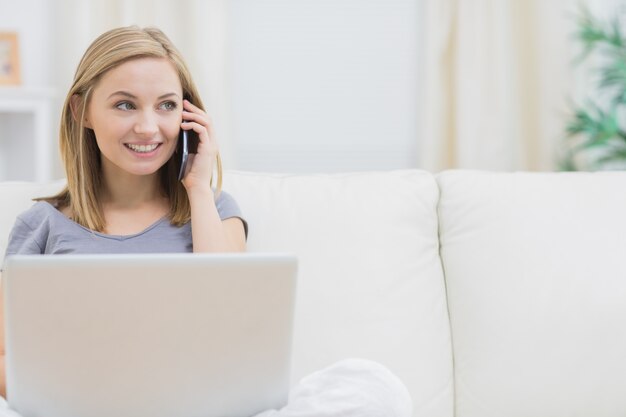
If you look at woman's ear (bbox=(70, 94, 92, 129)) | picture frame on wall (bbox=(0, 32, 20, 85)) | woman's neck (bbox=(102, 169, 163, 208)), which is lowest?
woman's neck (bbox=(102, 169, 163, 208))

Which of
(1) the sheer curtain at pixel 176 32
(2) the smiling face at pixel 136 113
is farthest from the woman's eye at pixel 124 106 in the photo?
(1) the sheer curtain at pixel 176 32

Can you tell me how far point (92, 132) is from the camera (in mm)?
1608

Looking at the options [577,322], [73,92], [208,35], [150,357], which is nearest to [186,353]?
[150,357]

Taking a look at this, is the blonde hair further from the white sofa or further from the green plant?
the green plant

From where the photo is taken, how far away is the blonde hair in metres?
1.51

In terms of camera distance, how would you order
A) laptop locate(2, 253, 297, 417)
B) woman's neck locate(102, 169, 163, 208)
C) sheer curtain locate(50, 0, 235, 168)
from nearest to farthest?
laptop locate(2, 253, 297, 417) < woman's neck locate(102, 169, 163, 208) < sheer curtain locate(50, 0, 235, 168)

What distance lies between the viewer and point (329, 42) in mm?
3184

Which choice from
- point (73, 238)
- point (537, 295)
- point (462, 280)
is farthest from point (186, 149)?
point (537, 295)

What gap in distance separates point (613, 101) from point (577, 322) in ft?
5.16

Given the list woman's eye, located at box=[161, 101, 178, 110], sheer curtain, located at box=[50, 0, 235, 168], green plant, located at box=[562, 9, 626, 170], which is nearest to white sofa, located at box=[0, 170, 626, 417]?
woman's eye, located at box=[161, 101, 178, 110]

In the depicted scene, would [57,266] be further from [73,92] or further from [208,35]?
[208,35]

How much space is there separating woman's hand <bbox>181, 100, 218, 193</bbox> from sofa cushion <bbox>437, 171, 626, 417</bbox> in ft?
1.65

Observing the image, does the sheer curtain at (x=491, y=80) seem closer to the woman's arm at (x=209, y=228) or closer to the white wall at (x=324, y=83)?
the white wall at (x=324, y=83)

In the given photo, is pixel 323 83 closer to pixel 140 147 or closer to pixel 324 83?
pixel 324 83
